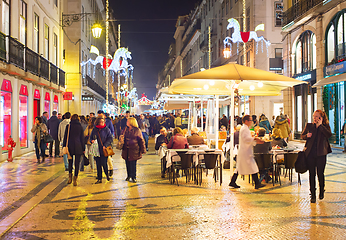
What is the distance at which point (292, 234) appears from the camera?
5531 mm

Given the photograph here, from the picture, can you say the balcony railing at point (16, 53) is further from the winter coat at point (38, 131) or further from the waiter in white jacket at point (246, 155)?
the waiter in white jacket at point (246, 155)

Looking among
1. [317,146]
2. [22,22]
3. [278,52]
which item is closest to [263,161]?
[317,146]

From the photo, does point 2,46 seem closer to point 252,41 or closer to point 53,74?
point 53,74

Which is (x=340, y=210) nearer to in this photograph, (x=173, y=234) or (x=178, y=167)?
(x=173, y=234)

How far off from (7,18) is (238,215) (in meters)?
14.3

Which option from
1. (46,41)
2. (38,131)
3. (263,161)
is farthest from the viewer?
(46,41)

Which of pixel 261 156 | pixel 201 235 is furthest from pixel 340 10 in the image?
pixel 201 235

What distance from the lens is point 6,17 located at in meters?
16.8

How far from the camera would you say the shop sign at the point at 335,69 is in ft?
63.4

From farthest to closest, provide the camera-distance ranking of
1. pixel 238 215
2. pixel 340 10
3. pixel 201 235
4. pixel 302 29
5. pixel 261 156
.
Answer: pixel 302 29, pixel 340 10, pixel 261 156, pixel 238 215, pixel 201 235

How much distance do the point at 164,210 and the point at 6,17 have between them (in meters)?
13.3

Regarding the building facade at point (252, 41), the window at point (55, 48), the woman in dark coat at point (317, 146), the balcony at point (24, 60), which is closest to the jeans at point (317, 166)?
the woman in dark coat at point (317, 146)

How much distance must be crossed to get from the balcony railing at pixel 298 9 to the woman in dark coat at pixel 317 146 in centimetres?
1564

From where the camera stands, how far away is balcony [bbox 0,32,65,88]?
15.7m
